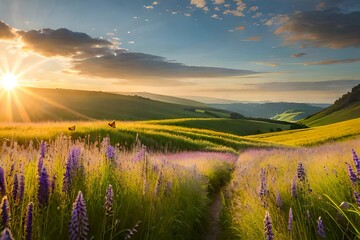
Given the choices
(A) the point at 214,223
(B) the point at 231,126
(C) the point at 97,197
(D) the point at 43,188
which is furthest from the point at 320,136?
(D) the point at 43,188

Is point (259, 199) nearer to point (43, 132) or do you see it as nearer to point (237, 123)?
point (43, 132)

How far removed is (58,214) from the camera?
4285mm

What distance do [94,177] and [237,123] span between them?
306 ft

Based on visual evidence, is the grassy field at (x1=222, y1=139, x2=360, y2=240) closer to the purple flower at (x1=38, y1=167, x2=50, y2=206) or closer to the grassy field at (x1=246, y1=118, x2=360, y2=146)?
the purple flower at (x1=38, y1=167, x2=50, y2=206)

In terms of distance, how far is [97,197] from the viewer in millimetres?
4977

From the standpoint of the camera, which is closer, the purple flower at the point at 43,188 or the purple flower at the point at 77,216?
the purple flower at the point at 77,216

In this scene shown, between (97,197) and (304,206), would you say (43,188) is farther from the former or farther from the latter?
(304,206)

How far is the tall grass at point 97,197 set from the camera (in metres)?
3.84

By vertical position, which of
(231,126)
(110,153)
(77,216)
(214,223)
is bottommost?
(231,126)

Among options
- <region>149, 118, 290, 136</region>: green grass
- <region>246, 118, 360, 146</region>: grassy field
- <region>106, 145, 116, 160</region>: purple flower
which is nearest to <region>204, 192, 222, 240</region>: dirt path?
<region>106, 145, 116, 160</region>: purple flower

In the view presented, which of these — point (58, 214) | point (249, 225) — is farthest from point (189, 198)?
point (58, 214)

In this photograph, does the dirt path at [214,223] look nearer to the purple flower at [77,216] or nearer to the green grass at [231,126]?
the purple flower at [77,216]

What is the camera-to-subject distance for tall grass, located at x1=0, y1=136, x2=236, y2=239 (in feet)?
12.6

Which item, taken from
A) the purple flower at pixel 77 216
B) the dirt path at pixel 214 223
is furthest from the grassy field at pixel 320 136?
the purple flower at pixel 77 216
